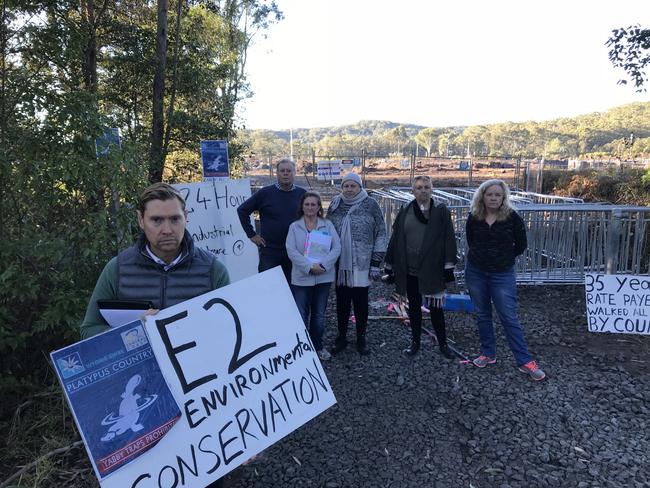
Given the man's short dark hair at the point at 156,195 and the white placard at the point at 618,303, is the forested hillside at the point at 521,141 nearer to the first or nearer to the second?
the white placard at the point at 618,303

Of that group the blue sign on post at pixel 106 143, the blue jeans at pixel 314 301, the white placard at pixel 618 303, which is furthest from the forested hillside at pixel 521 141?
the blue sign on post at pixel 106 143

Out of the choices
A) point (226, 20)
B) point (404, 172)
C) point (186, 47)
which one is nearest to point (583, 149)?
point (404, 172)

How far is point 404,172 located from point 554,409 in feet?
137

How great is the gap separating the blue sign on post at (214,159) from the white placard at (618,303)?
4663mm

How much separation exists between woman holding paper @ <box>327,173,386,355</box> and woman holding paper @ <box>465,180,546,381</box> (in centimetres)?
89

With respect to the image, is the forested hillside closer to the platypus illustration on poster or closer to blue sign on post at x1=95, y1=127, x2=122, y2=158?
blue sign on post at x1=95, y1=127, x2=122, y2=158

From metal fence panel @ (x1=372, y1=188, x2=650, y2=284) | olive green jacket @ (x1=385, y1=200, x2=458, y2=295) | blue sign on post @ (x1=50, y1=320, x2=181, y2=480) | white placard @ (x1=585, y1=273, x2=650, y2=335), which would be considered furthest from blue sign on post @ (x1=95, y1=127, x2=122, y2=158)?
metal fence panel @ (x1=372, y1=188, x2=650, y2=284)

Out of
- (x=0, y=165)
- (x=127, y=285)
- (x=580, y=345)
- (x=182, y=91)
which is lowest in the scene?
(x=580, y=345)

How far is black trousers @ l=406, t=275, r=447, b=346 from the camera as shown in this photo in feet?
14.3

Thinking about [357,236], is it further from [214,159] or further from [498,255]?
[214,159]

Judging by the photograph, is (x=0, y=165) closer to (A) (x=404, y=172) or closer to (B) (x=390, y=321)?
(B) (x=390, y=321)

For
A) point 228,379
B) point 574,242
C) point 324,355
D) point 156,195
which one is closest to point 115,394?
point 228,379

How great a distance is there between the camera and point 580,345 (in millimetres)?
4832

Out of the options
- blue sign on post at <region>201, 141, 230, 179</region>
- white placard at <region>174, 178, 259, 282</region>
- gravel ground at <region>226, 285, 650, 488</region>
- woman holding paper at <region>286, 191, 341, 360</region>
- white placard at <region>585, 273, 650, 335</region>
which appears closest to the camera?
gravel ground at <region>226, 285, 650, 488</region>
